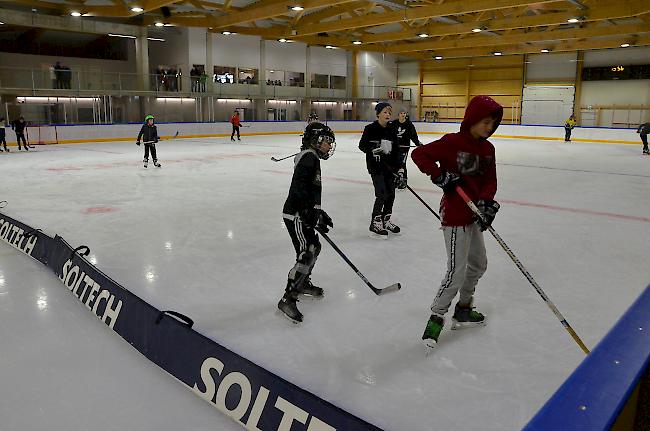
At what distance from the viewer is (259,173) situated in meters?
10.3

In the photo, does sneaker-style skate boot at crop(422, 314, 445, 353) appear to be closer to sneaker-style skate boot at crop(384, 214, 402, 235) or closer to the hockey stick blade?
the hockey stick blade

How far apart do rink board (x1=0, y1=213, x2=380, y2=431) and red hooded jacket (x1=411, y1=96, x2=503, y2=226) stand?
4.14 feet

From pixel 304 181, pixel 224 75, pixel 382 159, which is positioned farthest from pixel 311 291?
pixel 224 75

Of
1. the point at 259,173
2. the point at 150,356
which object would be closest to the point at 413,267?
the point at 150,356

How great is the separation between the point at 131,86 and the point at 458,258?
22195 millimetres

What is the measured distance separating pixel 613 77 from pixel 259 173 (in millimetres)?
22421

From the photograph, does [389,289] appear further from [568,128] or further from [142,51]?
[142,51]

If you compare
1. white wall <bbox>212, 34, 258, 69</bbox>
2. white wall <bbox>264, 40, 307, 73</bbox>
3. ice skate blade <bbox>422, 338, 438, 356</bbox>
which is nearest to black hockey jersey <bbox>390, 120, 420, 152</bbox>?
ice skate blade <bbox>422, 338, 438, 356</bbox>

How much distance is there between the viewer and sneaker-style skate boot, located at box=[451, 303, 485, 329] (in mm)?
3098

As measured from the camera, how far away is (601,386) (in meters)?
1.07

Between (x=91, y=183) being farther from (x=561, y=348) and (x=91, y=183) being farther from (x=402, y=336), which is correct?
(x=561, y=348)

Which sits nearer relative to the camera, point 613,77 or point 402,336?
point 402,336

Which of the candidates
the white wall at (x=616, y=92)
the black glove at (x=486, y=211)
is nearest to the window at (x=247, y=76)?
the white wall at (x=616, y=92)

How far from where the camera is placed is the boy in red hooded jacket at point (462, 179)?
2.57 metres
